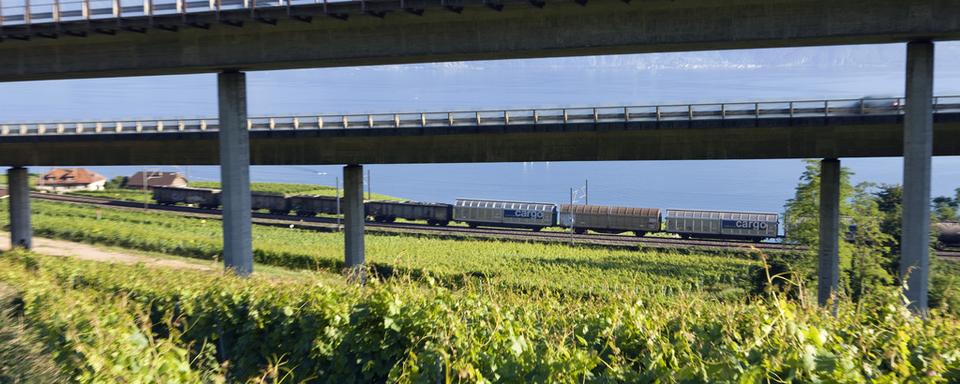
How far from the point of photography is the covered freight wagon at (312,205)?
71.1 m

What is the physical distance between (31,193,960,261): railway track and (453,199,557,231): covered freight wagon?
2.89 feet

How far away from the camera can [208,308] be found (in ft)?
44.5

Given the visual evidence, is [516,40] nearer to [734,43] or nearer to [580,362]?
[734,43]

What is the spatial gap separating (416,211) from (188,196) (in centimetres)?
2569

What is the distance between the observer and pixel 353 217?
38.0m

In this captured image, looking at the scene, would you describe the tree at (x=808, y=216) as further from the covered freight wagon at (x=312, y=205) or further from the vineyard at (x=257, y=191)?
the vineyard at (x=257, y=191)

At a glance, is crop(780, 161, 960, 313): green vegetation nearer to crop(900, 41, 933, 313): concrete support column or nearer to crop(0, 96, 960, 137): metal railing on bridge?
crop(0, 96, 960, 137): metal railing on bridge

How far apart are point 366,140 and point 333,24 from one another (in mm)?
10382

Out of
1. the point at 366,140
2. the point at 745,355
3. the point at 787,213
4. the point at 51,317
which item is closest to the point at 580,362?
the point at 745,355

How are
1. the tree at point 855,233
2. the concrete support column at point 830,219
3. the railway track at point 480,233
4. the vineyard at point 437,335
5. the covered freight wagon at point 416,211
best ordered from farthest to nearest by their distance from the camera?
1. the covered freight wagon at point 416,211
2. the railway track at point 480,233
3. the tree at point 855,233
4. the concrete support column at point 830,219
5. the vineyard at point 437,335

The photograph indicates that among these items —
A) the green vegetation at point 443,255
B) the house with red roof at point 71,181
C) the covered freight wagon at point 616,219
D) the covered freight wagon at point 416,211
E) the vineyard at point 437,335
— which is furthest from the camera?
the house with red roof at point 71,181

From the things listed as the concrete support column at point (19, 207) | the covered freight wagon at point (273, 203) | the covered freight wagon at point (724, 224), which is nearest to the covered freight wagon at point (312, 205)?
the covered freight wagon at point (273, 203)

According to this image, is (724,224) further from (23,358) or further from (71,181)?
(71,181)

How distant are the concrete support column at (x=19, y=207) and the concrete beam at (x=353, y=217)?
79.2ft
